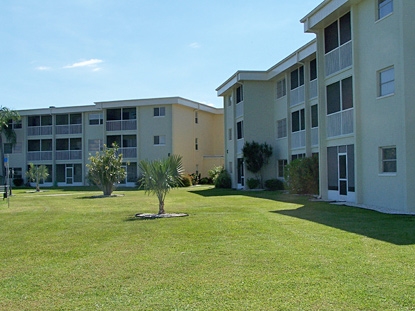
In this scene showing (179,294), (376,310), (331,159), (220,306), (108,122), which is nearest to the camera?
(376,310)

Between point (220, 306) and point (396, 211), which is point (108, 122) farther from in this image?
point (220, 306)

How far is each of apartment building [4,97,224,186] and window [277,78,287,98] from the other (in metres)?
14.9

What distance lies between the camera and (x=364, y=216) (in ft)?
50.6

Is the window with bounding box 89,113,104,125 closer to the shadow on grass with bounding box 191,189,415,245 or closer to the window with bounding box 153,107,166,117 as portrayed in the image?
the window with bounding box 153,107,166,117

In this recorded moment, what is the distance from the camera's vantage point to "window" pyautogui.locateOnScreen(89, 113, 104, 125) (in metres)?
51.2

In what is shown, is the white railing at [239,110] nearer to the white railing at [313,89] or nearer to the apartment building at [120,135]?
the white railing at [313,89]

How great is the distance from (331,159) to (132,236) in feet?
42.4

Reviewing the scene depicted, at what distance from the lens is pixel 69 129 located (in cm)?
5206

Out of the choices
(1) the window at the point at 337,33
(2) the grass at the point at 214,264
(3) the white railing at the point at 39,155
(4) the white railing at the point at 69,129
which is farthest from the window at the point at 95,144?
(2) the grass at the point at 214,264

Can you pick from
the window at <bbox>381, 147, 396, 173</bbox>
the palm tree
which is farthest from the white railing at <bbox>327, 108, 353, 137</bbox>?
Result: the palm tree

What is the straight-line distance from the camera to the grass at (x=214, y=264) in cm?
654

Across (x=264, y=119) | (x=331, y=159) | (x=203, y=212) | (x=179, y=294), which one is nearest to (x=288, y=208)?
(x=203, y=212)

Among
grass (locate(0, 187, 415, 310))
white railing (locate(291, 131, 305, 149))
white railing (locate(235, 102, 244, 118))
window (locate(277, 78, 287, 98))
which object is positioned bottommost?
grass (locate(0, 187, 415, 310))

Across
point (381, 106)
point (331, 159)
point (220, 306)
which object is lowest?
point (220, 306)
